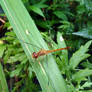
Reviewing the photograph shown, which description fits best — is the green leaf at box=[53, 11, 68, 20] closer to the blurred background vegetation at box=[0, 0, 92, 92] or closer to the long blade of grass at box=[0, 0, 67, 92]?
the blurred background vegetation at box=[0, 0, 92, 92]

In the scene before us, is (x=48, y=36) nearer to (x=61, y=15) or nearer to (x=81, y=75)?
(x=61, y=15)

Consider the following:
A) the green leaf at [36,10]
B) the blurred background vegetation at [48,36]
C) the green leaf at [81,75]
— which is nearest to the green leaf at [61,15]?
the blurred background vegetation at [48,36]

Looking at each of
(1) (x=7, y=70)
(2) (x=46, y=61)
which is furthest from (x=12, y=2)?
(1) (x=7, y=70)

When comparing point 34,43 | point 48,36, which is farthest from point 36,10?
point 34,43

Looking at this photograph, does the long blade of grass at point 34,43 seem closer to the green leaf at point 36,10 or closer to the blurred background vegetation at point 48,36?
the blurred background vegetation at point 48,36

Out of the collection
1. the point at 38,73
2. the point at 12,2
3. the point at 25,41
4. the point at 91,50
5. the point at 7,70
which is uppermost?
the point at 12,2

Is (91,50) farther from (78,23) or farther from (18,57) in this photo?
(18,57)

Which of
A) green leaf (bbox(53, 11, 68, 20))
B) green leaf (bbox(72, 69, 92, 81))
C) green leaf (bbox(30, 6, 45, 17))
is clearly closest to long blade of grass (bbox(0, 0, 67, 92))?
green leaf (bbox(72, 69, 92, 81))
